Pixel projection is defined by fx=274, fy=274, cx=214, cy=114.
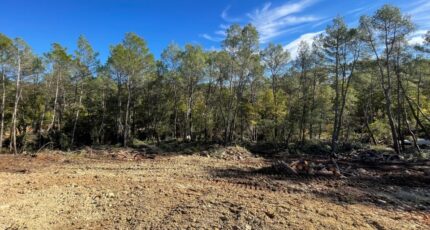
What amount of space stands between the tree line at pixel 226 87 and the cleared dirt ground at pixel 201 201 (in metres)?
11.6

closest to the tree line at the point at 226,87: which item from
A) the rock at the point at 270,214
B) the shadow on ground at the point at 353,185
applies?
the shadow on ground at the point at 353,185

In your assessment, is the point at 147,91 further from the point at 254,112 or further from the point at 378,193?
the point at 378,193

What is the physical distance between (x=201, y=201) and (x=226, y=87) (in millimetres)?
22294

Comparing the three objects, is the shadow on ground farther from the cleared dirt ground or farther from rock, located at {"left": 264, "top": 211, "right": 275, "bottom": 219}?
rock, located at {"left": 264, "top": 211, "right": 275, "bottom": 219}

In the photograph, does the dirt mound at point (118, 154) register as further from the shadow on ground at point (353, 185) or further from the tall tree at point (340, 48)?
the tall tree at point (340, 48)

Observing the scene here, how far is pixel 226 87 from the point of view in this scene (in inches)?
1114

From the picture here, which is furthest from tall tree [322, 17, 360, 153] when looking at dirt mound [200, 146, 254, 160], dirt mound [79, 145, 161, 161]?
dirt mound [79, 145, 161, 161]

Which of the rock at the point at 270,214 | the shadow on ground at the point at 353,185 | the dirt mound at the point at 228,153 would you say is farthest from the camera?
the dirt mound at the point at 228,153

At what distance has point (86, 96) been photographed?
28719mm

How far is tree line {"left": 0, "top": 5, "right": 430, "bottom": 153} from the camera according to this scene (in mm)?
19156

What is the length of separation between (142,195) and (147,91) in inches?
932

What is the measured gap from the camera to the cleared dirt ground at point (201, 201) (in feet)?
17.7

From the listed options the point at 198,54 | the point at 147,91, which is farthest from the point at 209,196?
the point at 147,91

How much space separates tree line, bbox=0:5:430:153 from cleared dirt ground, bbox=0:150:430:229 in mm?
11605
